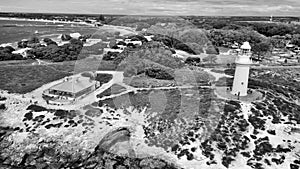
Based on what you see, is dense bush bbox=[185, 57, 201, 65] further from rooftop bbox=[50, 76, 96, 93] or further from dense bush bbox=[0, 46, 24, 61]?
dense bush bbox=[0, 46, 24, 61]

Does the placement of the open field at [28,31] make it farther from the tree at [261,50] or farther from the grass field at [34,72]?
the tree at [261,50]

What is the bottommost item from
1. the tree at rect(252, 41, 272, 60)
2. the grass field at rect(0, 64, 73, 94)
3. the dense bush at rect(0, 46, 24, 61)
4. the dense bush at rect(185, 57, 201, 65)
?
the grass field at rect(0, 64, 73, 94)

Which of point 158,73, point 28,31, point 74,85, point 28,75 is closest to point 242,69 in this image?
point 158,73

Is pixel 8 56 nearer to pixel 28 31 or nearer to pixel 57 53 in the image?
pixel 57 53

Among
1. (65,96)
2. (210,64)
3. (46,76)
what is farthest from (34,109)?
(210,64)

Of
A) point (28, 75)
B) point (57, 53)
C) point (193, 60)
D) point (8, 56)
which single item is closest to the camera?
point (28, 75)

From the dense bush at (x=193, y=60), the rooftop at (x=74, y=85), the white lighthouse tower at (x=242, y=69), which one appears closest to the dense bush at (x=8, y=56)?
the rooftop at (x=74, y=85)

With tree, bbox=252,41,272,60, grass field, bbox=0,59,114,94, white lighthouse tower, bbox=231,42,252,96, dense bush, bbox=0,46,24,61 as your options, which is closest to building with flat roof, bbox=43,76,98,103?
→ grass field, bbox=0,59,114,94

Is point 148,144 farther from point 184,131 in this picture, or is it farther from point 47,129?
point 47,129

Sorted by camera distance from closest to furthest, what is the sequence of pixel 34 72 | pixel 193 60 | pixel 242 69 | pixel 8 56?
pixel 242 69 → pixel 34 72 → pixel 193 60 → pixel 8 56
